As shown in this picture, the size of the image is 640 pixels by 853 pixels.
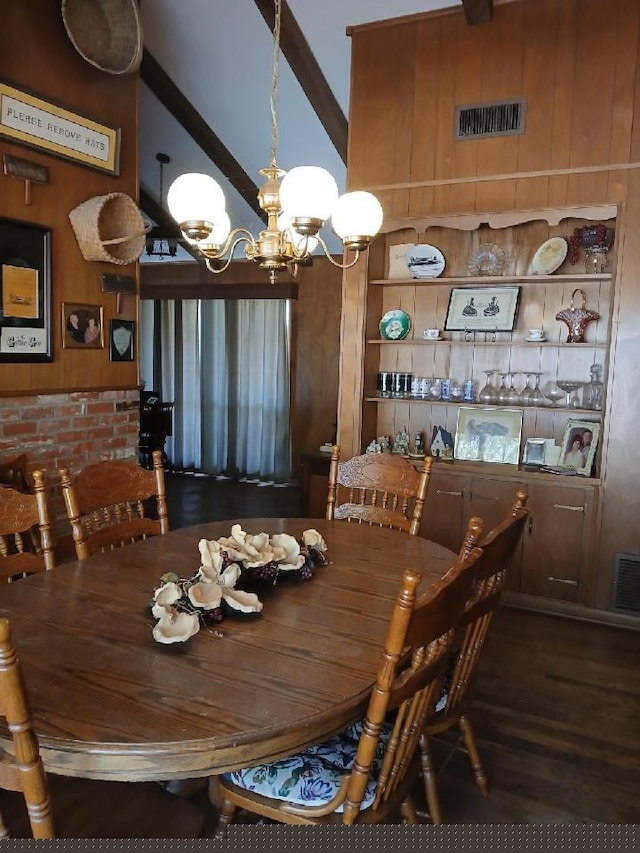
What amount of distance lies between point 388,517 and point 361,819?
1.38m

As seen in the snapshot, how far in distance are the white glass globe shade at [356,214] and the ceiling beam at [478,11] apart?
196cm

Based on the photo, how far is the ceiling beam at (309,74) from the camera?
4051 mm

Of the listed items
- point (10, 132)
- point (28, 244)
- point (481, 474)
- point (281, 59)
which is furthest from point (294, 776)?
point (281, 59)

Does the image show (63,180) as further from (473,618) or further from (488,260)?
(473,618)

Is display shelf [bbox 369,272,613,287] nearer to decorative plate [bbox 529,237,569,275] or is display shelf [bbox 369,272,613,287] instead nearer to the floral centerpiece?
decorative plate [bbox 529,237,569,275]

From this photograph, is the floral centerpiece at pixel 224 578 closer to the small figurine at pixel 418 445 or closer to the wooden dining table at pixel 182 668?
the wooden dining table at pixel 182 668

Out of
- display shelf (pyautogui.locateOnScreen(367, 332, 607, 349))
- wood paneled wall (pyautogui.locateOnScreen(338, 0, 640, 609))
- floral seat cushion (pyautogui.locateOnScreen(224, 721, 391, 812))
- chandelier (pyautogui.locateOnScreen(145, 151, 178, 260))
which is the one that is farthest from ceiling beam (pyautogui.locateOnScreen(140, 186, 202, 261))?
floral seat cushion (pyautogui.locateOnScreen(224, 721, 391, 812))

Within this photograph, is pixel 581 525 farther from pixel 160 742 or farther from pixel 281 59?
pixel 281 59

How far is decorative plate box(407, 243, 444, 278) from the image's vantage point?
3955 millimetres

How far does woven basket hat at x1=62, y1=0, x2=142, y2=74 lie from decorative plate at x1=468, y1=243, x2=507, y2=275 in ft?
7.07

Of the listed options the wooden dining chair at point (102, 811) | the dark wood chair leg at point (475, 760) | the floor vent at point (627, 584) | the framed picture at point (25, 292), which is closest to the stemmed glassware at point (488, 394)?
the floor vent at point (627, 584)

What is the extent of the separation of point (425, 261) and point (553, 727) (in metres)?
2.64

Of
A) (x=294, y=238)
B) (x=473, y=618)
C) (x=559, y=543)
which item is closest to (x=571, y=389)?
(x=559, y=543)

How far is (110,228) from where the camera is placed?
3531 millimetres
